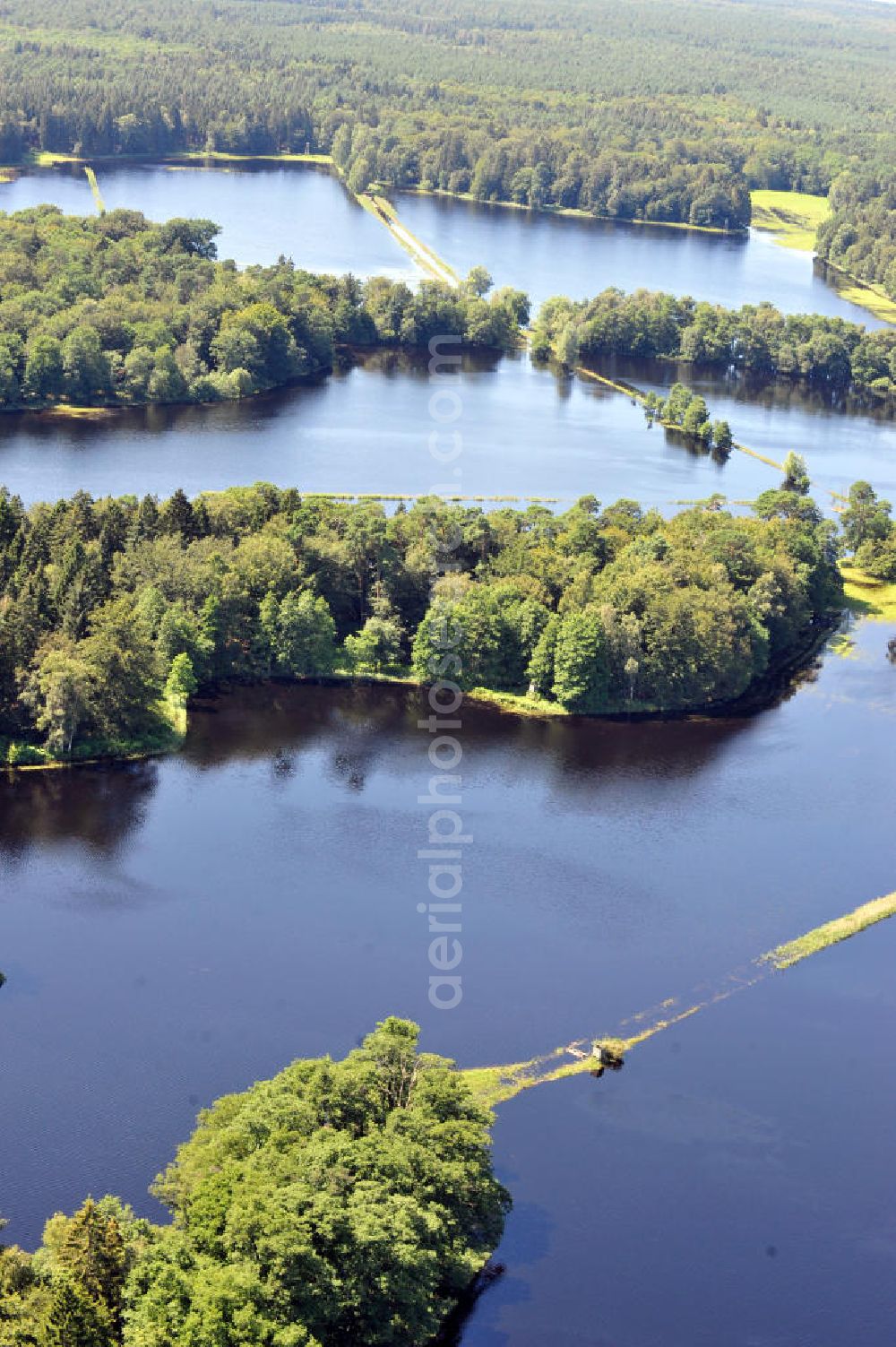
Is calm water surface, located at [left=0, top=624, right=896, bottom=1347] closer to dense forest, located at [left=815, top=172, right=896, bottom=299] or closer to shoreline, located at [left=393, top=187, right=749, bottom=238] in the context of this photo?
dense forest, located at [left=815, top=172, right=896, bottom=299]

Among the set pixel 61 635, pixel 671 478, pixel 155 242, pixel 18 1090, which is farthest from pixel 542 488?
pixel 18 1090

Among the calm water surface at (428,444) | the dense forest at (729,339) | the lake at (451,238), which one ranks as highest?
the lake at (451,238)

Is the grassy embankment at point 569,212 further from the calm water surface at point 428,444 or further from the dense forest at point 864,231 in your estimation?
the calm water surface at point 428,444

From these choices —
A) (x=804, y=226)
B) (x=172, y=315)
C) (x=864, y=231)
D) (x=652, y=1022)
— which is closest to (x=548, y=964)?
(x=652, y=1022)

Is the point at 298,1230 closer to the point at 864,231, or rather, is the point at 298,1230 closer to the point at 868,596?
the point at 868,596

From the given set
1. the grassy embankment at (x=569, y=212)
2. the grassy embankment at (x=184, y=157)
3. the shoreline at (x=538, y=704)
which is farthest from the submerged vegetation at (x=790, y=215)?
the shoreline at (x=538, y=704)

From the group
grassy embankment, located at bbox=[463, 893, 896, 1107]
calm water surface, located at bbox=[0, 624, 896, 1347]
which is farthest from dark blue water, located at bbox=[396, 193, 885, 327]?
grassy embankment, located at bbox=[463, 893, 896, 1107]
